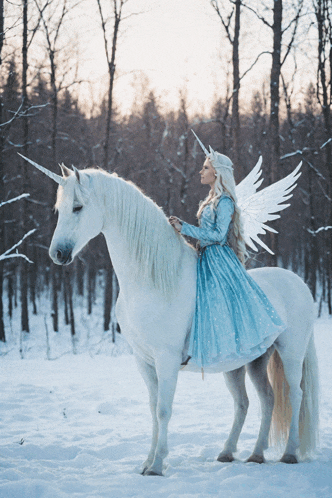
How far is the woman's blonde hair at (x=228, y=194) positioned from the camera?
10.8ft

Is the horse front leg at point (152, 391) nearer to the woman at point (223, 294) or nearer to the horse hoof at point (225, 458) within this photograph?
the woman at point (223, 294)

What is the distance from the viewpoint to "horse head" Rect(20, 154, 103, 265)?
2619 mm

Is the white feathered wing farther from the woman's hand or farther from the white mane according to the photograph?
the white mane

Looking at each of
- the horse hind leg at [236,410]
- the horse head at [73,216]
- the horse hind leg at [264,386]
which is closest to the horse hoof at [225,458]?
the horse hind leg at [236,410]

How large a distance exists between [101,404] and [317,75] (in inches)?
475

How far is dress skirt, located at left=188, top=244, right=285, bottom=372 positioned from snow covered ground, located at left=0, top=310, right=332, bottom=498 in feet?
2.59

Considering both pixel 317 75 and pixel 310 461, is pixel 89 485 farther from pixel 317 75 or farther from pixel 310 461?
pixel 317 75

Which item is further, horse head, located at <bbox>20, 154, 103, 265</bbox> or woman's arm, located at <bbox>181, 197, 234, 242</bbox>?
woman's arm, located at <bbox>181, 197, 234, 242</bbox>

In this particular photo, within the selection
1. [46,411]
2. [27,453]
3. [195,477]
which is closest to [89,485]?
[195,477]

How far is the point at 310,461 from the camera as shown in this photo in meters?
3.38

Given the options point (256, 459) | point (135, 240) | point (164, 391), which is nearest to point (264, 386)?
point (256, 459)

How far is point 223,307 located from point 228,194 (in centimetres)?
87

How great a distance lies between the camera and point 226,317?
2.99 m

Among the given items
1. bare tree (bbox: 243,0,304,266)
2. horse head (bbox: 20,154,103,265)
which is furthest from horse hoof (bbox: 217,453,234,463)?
bare tree (bbox: 243,0,304,266)
